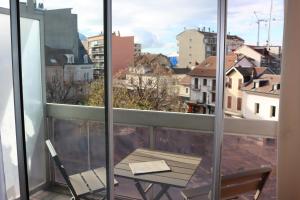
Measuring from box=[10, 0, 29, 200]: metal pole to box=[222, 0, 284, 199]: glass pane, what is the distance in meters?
1.55

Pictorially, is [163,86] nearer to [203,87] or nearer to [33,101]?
[203,87]

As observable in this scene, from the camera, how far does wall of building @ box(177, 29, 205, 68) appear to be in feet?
7.81

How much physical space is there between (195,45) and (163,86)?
49 cm

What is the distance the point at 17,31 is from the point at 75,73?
0.49 m

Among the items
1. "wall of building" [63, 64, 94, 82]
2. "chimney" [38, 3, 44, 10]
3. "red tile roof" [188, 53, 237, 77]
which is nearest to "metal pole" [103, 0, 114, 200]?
"wall of building" [63, 64, 94, 82]

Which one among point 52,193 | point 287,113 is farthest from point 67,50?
point 287,113

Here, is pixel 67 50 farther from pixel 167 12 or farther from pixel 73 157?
pixel 167 12

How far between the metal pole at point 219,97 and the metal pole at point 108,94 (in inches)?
27.2

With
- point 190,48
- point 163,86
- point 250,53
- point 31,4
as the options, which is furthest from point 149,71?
point 31,4

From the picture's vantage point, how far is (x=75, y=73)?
2.04 m

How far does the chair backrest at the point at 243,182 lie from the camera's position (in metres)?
2.09

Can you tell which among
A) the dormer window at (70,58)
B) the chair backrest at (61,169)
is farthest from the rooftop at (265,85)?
the chair backrest at (61,169)

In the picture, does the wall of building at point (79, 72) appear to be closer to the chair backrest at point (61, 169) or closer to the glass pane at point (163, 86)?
the glass pane at point (163, 86)

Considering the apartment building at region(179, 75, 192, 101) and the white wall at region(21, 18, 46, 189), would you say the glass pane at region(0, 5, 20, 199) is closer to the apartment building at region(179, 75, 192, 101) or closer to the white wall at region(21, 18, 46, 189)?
the white wall at region(21, 18, 46, 189)
